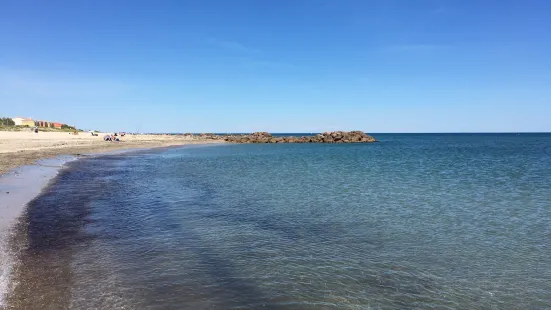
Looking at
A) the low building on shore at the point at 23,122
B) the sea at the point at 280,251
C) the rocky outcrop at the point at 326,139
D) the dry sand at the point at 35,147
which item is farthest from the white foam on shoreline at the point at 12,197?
the low building on shore at the point at 23,122

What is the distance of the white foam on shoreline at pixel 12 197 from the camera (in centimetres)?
877

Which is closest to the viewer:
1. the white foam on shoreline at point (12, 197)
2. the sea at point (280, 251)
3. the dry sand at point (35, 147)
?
the sea at point (280, 251)

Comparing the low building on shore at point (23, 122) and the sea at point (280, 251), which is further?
the low building on shore at point (23, 122)

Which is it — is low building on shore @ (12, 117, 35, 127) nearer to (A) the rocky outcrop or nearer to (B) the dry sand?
(B) the dry sand

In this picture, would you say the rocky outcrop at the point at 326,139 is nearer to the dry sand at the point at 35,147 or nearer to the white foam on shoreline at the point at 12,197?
the dry sand at the point at 35,147

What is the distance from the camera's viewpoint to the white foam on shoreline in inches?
345

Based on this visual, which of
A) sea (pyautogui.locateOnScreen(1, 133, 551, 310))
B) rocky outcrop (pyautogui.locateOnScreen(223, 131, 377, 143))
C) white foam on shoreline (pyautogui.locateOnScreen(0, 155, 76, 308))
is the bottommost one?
sea (pyautogui.locateOnScreen(1, 133, 551, 310))

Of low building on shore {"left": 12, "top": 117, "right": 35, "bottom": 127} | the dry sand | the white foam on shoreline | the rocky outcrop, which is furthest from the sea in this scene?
low building on shore {"left": 12, "top": 117, "right": 35, "bottom": 127}

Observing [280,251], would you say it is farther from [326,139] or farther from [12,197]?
[326,139]

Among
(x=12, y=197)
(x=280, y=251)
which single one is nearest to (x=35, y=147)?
(x=12, y=197)

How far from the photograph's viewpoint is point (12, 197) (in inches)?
696

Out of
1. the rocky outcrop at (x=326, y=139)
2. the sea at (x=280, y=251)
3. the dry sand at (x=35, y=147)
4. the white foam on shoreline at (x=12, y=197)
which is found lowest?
the sea at (x=280, y=251)

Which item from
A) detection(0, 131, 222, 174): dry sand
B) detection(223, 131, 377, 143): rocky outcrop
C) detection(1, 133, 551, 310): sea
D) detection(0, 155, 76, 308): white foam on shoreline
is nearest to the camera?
detection(1, 133, 551, 310): sea

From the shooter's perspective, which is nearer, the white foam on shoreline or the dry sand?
the white foam on shoreline
